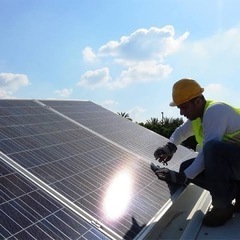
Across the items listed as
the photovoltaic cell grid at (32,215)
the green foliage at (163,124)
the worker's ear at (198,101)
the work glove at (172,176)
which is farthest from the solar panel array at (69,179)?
the green foliage at (163,124)

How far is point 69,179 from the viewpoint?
4930mm

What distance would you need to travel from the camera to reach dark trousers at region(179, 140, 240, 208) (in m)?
4.54

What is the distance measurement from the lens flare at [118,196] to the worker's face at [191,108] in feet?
4.18

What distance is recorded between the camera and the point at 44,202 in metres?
4.07

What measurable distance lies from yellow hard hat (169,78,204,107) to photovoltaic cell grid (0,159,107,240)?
1.99m

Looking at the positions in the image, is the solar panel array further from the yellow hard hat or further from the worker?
the yellow hard hat

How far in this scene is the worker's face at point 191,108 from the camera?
5074 mm

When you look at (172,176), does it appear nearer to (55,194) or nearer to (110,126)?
(55,194)

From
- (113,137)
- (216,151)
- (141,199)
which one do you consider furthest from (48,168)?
(113,137)

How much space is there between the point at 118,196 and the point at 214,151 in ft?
4.34

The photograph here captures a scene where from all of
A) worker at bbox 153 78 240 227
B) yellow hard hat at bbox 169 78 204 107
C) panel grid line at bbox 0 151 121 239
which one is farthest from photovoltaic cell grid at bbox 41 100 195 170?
panel grid line at bbox 0 151 121 239

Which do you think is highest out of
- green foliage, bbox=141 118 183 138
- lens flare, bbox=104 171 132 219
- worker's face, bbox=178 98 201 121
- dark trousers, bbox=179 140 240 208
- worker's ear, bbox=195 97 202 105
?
worker's ear, bbox=195 97 202 105

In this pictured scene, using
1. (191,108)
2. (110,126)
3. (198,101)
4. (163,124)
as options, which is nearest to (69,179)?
(191,108)

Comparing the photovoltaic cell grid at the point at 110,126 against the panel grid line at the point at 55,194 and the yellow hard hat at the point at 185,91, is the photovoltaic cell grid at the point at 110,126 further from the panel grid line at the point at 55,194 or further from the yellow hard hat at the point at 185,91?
the panel grid line at the point at 55,194
